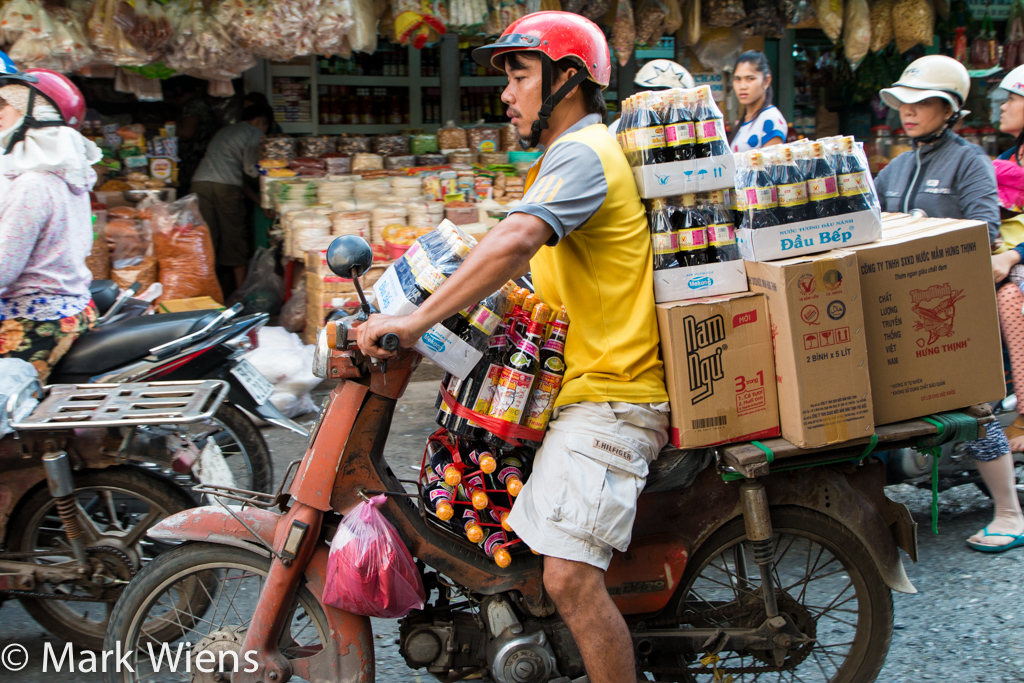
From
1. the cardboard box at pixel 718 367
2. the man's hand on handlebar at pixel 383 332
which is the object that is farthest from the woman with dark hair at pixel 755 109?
the man's hand on handlebar at pixel 383 332

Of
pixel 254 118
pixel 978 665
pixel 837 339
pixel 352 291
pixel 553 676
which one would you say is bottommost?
pixel 978 665

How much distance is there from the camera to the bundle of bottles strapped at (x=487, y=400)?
89.8 inches

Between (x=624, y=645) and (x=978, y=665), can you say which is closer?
(x=624, y=645)

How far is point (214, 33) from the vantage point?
6.27m

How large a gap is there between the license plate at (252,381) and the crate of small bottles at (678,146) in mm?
2187

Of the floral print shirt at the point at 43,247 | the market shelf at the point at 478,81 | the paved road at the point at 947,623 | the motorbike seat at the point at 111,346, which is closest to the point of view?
the paved road at the point at 947,623

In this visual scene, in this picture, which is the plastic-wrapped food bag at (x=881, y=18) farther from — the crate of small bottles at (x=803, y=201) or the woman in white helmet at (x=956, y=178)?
the crate of small bottles at (x=803, y=201)

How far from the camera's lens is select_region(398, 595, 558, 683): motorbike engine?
2389 mm

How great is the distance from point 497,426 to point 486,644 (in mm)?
647

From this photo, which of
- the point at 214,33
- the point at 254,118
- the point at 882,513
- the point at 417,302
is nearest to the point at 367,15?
the point at 214,33

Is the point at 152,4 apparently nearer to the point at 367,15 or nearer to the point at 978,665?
the point at 367,15

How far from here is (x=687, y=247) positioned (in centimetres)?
231

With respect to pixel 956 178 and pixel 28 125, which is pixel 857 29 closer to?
pixel 956 178

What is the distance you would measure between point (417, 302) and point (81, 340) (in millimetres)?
1866
